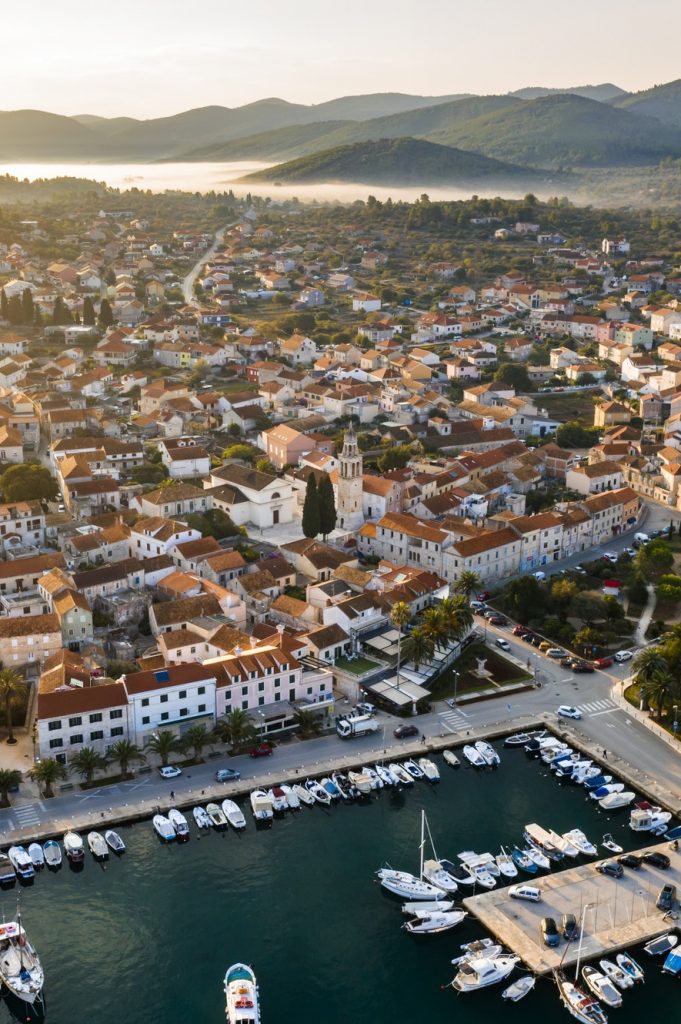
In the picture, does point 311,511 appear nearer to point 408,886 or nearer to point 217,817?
point 217,817

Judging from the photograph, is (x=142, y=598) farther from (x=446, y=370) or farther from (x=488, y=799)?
(x=446, y=370)

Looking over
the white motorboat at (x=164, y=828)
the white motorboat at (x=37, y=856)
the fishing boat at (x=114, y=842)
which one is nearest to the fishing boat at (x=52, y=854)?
the white motorboat at (x=37, y=856)

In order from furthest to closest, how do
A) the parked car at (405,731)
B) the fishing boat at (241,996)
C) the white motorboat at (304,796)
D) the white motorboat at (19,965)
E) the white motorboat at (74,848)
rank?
the parked car at (405,731) < the white motorboat at (304,796) < the white motorboat at (74,848) < the white motorboat at (19,965) < the fishing boat at (241,996)

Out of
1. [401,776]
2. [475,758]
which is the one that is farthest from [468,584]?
[401,776]

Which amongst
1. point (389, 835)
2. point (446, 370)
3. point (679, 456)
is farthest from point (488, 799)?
point (446, 370)

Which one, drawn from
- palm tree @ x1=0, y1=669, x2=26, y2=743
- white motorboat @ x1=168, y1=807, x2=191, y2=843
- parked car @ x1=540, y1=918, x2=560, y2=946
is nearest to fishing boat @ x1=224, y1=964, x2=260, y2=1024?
white motorboat @ x1=168, y1=807, x2=191, y2=843

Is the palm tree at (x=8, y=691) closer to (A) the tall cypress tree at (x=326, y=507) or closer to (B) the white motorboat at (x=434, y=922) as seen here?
(B) the white motorboat at (x=434, y=922)
